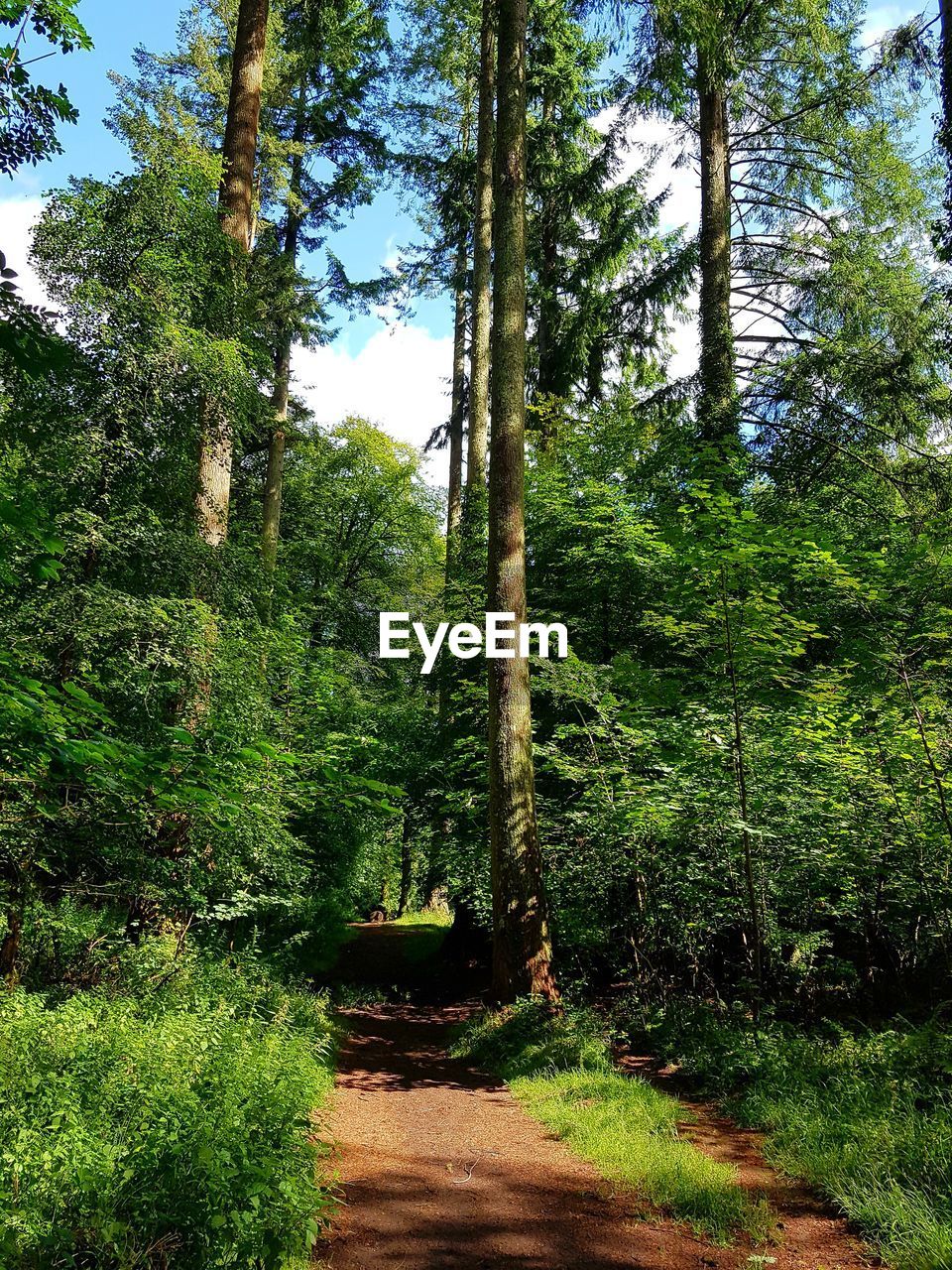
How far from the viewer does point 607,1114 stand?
4.97 meters

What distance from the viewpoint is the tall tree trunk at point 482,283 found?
14.2m

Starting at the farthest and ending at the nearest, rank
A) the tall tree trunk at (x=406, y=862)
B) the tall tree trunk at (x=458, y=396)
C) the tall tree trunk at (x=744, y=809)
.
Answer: the tall tree trunk at (x=458, y=396), the tall tree trunk at (x=406, y=862), the tall tree trunk at (x=744, y=809)

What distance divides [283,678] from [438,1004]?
221 inches

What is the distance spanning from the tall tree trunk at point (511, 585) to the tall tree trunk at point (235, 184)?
2.75m

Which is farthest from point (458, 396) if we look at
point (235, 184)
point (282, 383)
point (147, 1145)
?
point (147, 1145)

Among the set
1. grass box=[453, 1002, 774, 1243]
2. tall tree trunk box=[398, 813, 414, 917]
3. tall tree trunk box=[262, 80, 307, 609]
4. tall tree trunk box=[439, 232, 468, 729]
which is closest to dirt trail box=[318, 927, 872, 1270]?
grass box=[453, 1002, 774, 1243]

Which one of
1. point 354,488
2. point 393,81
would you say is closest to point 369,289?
point 393,81

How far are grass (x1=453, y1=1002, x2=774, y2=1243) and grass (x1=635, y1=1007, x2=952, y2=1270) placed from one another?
1.52 feet

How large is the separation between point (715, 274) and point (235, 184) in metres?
7.62

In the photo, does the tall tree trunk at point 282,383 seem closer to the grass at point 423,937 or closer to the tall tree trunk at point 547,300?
the tall tree trunk at point 547,300

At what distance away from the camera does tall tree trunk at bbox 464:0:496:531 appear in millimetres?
14195

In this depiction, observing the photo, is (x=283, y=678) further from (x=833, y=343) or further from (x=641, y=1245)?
(x=833, y=343)

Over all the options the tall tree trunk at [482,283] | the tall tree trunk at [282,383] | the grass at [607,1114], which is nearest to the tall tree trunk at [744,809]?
the grass at [607,1114]

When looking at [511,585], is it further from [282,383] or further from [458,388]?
[458,388]
